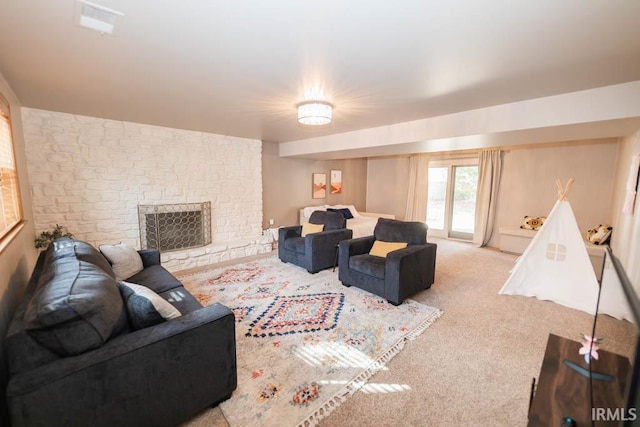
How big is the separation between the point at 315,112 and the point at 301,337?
83.4 inches

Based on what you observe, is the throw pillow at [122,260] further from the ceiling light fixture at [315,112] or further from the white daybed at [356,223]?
the white daybed at [356,223]

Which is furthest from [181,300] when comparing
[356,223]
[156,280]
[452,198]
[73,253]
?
[452,198]

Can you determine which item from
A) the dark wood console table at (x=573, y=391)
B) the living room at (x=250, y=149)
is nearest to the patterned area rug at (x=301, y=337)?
the dark wood console table at (x=573, y=391)

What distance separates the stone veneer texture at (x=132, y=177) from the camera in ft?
10.6

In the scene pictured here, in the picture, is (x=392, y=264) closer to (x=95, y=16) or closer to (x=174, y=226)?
(x=95, y=16)

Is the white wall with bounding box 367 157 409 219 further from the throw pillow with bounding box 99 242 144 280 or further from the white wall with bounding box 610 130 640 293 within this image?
the throw pillow with bounding box 99 242 144 280

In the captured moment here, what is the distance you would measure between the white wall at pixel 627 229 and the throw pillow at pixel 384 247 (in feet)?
6.75

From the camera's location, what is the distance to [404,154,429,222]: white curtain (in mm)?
6641

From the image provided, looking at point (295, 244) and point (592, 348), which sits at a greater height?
point (592, 348)

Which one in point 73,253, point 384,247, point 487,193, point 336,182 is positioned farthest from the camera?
point 336,182

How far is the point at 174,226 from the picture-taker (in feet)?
13.9

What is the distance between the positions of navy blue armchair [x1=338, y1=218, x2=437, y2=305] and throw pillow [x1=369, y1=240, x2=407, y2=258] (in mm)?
64

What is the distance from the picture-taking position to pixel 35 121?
3.10 meters

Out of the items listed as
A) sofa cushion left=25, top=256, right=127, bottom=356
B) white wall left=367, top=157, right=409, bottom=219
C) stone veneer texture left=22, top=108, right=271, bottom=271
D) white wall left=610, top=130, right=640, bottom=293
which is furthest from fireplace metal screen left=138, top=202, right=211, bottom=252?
white wall left=610, top=130, right=640, bottom=293
